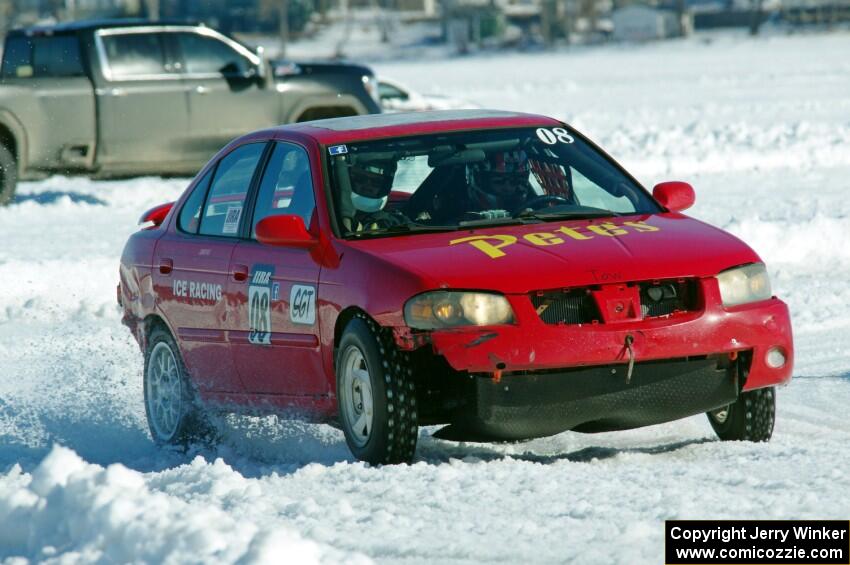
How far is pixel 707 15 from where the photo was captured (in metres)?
Answer: 85.2

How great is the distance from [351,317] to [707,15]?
8188 cm

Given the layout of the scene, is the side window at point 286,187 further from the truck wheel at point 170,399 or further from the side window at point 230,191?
the truck wheel at point 170,399

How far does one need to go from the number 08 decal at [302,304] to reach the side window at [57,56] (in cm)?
1123

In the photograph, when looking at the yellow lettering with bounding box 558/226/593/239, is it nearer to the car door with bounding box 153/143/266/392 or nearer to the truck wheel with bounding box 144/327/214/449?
the car door with bounding box 153/143/266/392

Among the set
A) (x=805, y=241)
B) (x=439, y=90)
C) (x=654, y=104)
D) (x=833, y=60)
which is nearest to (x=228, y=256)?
(x=805, y=241)

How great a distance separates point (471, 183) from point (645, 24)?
72.0 meters

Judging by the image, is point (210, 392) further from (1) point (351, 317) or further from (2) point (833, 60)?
(2) point (833, 60)

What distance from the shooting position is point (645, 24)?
77.1 metres

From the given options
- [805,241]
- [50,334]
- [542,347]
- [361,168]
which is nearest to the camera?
[542,347]

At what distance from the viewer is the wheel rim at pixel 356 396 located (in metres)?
6.07

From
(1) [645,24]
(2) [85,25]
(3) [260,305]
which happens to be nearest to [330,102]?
(2) [85,25]

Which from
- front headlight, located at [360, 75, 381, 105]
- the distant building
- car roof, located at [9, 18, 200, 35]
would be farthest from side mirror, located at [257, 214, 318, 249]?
the distant building

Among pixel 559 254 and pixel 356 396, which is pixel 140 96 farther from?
pixel 559 254

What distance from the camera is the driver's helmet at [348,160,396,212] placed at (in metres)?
6.78
